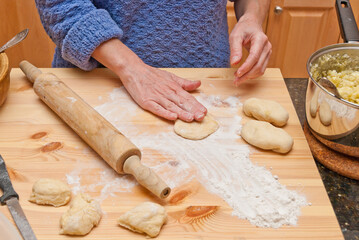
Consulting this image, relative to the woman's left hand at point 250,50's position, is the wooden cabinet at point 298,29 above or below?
below

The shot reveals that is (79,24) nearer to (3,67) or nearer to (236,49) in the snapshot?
(3,67)

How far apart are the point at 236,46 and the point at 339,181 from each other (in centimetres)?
47

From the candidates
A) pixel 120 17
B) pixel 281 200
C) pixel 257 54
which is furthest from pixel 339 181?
pixel 120 17

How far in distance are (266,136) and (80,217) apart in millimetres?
455

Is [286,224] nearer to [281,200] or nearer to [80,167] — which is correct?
[281,200]

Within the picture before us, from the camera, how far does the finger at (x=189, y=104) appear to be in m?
1.03

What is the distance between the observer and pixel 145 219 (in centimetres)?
73

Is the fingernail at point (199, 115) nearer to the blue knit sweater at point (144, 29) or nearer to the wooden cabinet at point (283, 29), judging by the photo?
the blue knit sweater at point (144, 29)

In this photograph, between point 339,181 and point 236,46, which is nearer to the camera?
point 339,181

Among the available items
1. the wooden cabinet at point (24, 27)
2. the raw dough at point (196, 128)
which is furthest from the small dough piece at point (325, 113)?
the wooden cabinet at point (24, 27)

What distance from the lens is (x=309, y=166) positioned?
901 mm

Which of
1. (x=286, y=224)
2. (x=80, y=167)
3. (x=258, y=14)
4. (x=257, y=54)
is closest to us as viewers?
(x=286, y=224)

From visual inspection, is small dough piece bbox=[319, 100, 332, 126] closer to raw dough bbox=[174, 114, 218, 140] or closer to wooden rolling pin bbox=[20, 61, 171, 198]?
raw dough bbox=[174, 114, 218, 140]

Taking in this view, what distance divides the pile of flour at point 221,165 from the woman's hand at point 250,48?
0.10 meters
